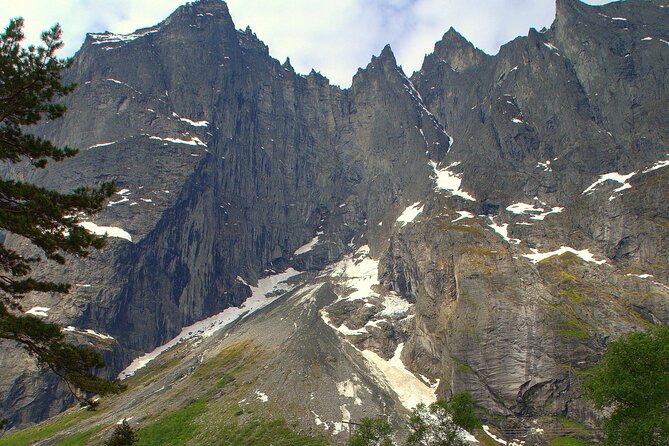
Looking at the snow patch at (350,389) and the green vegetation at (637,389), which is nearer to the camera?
the green vegetation at (637,389)

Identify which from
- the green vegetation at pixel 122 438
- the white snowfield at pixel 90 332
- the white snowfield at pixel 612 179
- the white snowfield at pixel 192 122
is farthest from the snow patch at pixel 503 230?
the white snowfield at pixel 192 122

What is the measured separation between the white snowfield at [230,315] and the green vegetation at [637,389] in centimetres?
11643

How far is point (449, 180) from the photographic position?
15312cm

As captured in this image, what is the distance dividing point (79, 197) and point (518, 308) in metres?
84.2

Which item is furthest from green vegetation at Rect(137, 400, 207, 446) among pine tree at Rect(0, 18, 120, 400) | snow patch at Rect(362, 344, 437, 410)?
pine tree at Rect(0, 18, 120, 400)

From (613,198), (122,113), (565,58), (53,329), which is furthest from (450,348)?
(122,113)

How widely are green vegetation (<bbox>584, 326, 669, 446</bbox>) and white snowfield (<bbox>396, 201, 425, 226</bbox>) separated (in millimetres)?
108820

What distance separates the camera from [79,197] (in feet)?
60.9

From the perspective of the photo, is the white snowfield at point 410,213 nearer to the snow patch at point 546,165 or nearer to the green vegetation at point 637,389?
the snow patch at point 546,165

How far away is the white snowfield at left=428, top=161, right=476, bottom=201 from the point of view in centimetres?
13750

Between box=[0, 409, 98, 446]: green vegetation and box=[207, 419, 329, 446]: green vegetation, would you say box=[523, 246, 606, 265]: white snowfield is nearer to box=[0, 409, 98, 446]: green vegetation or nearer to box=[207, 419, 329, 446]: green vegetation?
box=[207, 419, 329, 446]: green vegetation

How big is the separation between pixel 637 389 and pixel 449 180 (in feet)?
420

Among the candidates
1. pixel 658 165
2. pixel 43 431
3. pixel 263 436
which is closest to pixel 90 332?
pixel 43 431

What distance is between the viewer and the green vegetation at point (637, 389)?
27531mm
